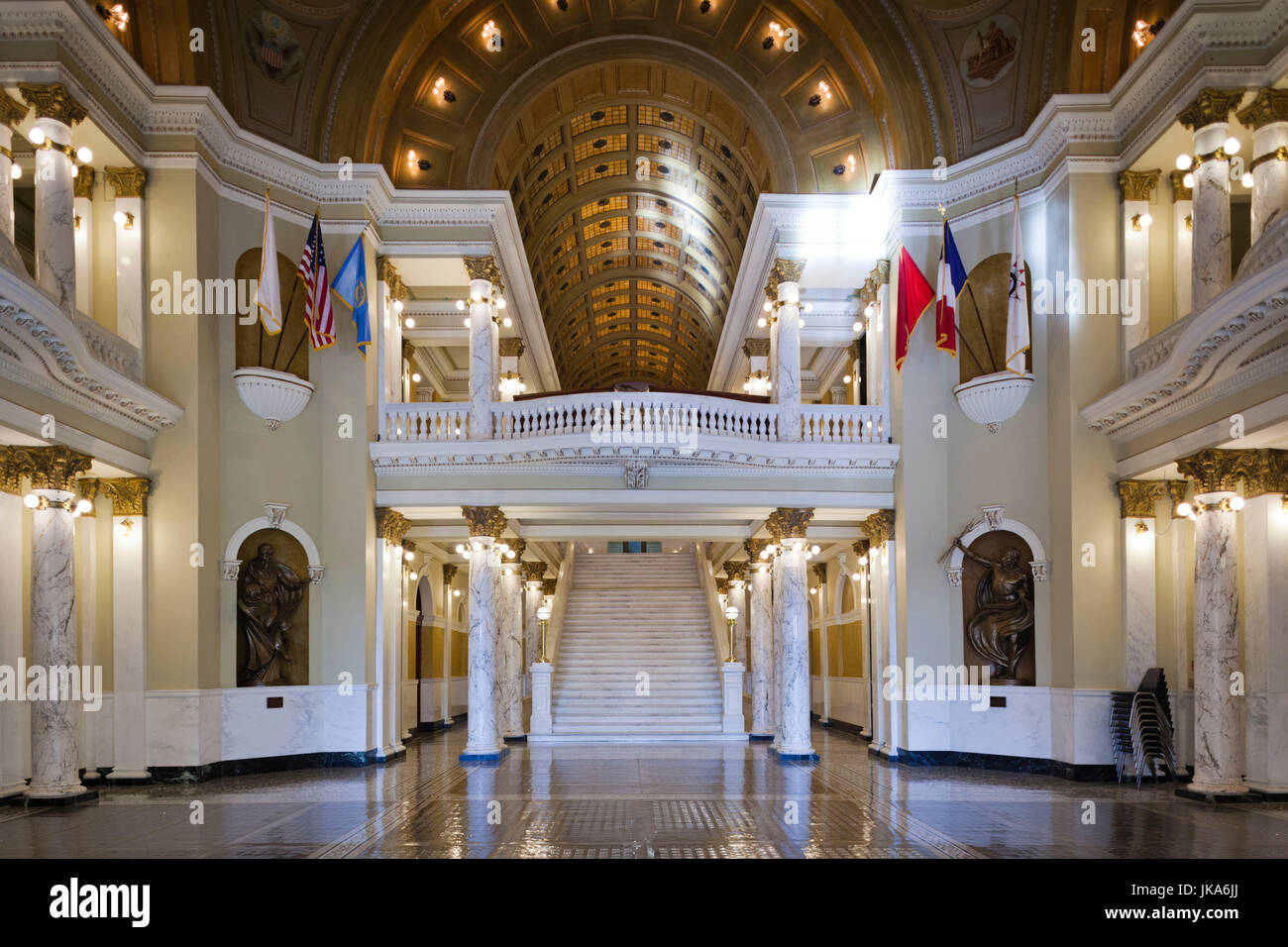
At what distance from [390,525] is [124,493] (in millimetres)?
4756

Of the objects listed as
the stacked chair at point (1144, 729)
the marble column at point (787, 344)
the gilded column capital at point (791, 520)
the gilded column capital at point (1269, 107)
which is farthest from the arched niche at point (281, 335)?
the gilded column capital at point (1269, 107)

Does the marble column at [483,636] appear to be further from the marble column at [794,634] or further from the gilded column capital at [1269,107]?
the gilded column capital at [1269,107]

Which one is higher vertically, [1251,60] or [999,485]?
[1251,60]

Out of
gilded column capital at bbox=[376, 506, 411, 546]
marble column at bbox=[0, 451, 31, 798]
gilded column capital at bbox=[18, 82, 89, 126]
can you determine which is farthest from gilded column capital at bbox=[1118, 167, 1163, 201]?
marble column at bbox=[0, 451, 31, 798]

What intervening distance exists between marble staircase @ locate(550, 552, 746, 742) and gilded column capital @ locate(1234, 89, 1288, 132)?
15209 mm

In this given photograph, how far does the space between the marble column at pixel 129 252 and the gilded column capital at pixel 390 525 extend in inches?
197

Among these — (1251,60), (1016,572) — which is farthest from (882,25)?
(1016,572)

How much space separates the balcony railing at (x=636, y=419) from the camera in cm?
1861

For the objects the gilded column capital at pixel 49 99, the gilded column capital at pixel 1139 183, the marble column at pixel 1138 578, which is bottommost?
the marble column at pixel 1138 578

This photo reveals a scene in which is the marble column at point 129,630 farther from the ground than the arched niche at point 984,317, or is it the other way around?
the arched niche at point 984,317
